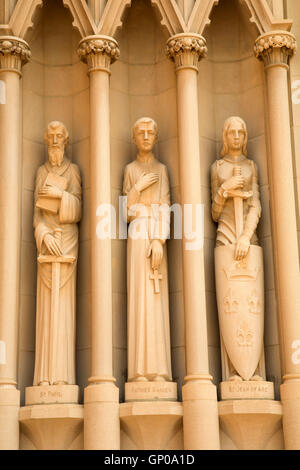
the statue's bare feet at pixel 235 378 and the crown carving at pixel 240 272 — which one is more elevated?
the crown carving at pixel 240 272

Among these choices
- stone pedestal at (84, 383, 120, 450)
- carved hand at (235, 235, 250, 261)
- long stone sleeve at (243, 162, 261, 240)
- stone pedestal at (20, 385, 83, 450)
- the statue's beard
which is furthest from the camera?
the statue's beard

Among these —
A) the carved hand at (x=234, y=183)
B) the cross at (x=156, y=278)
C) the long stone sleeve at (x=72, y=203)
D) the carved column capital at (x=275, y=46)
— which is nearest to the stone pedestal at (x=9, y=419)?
the cross at (x=156, y=278)

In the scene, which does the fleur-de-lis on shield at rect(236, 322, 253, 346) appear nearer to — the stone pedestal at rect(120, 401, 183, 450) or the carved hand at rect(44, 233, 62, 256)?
the stone pedestal at rect(120, 401, 183, 450)

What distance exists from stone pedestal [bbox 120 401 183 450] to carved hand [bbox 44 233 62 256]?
1908mm

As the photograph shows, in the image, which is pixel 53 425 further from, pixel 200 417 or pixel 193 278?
pixel 193 278

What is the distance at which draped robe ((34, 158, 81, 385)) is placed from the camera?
9641 millimetres

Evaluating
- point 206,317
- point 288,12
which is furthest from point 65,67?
point 206,317

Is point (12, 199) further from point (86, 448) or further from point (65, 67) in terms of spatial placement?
point (86, 448)

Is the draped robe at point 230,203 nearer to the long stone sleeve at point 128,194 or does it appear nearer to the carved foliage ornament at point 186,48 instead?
the long stone sleeve at point 128,194

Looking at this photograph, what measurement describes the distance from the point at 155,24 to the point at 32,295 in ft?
12.8

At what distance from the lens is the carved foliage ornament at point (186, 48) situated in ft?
34.0

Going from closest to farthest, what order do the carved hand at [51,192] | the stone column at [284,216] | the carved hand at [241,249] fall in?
the stone column at [284,216] → the carved hand at [241,249] → the carved hand at [51,192]

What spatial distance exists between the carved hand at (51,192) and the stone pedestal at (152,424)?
8.40 feet

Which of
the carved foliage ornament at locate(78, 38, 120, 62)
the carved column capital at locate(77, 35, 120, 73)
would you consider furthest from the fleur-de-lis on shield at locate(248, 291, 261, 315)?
the carved foliage ornament at locate(78, 38, 120, 62)
